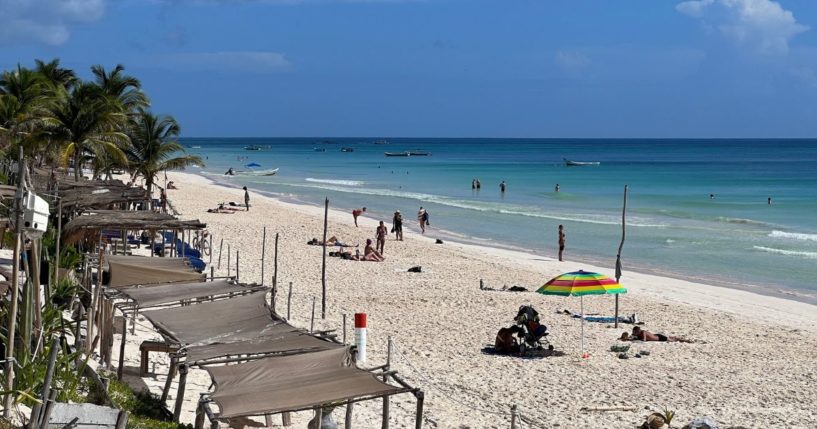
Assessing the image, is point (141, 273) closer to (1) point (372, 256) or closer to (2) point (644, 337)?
(2) point (644, 337)

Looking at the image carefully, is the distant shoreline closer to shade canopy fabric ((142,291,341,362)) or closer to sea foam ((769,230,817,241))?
sea foam ((769,230,817,241))

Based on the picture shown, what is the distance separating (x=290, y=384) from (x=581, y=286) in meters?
8.10

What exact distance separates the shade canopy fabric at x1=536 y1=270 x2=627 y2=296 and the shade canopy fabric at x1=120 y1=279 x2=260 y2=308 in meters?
5.27

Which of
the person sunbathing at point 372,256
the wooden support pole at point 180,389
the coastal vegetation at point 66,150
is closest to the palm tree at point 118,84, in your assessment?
the coastal vegetation at point 66,150

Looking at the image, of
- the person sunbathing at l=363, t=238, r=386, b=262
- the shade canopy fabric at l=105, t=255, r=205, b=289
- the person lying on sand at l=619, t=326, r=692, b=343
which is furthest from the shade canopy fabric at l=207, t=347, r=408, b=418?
the person sunbathing at l=363, t=238, r=386, b=262

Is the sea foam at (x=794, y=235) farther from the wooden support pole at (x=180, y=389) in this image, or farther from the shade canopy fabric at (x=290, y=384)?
the wooden support pole at (x=180, y=389)

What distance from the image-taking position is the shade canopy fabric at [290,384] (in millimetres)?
7246

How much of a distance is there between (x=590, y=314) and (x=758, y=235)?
20.0 meters

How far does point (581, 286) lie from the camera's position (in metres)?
14.8

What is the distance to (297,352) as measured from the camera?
8.66m

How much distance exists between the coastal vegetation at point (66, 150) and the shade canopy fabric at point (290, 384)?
97cm

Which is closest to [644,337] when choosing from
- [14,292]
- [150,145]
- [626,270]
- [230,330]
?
[230,330]

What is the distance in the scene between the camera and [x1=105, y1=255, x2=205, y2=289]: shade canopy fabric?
12972 mm

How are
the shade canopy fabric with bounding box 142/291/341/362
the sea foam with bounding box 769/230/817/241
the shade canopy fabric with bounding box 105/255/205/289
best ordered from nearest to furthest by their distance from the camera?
the shade canopy fabric with bounding box 142/291/341/362
the shade canopy fabric with bounding box 105/255/205/289
the sea foam with bounding box 769/230/817/241
